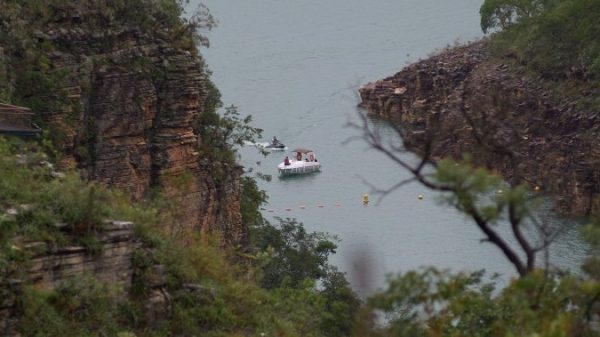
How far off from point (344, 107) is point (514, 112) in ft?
42.2

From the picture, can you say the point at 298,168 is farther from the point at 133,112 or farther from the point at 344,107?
the point at 133,112

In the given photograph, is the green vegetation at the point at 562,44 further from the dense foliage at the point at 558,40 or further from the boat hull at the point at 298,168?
the boat hull at the point at 298,168

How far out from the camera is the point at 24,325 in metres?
14.8

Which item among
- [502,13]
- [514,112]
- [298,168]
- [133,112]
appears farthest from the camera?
[502,13]

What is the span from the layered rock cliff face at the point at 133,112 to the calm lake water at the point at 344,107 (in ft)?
16.4

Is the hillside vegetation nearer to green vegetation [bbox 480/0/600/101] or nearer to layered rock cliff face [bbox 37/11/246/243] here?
layered rock cliff face [bbox 37/11/246/243]

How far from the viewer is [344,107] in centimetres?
6178

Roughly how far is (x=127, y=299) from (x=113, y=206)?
126 centimetres

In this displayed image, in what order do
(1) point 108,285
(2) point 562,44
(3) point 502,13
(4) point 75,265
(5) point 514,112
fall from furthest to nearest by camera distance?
(3) point 502,13 → (2) point 562,44 → (5) point 514,112 → (1) point 108,285 → (4) point 75,265

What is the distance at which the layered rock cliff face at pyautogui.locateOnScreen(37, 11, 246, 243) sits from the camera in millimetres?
23734

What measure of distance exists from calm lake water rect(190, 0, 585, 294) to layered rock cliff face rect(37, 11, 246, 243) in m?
4.99

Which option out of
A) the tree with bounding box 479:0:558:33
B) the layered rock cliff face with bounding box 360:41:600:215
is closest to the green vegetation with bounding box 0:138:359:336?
the layered rock cliff face with bounding box 360:41:600:215

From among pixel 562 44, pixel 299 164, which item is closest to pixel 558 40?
pixel 562 44

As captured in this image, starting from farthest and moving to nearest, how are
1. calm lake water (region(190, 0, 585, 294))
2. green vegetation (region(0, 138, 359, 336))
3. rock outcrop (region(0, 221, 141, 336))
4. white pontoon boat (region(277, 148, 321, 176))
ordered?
white pontoon boat (region(277, 148, 321, 176)) → calm lake water (region(190, 0, 585, 294)) → green vegetation (region(0, 138, 359, 336)) → rock outcrop (region(0, 221, 141, 336))
